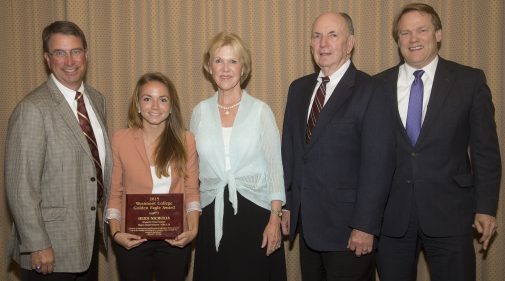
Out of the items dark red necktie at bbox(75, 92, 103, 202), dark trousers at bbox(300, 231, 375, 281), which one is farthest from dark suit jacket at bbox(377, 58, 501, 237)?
dark red necktie at bbox(75, 92, 103, 202)

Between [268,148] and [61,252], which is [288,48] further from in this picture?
[61,252]

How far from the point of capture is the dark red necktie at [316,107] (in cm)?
261

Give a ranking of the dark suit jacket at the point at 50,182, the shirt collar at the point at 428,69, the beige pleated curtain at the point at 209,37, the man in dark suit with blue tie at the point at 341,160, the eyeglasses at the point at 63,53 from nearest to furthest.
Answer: the dark suit jacket at the point at 50,182, the man in dark suit with blue tie at the point at 341,160, the eyeglasses at the point at 63,53, the shirt collar at the point at 428,69, the beige pleated curtain at the point at 209,37

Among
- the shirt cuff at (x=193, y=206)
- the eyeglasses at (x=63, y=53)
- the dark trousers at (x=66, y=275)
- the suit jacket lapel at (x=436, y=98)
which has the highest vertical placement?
the eyeglasses at (x=63, y=53)

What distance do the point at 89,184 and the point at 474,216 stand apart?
2276 mm

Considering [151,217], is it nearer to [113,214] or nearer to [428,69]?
[113,214]

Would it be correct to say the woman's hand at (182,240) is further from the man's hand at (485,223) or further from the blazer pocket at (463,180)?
the man's hand at (485,223)

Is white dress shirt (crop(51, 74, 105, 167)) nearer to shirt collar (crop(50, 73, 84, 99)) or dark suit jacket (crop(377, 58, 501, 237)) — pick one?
shirt collar (crop(50, 73, 84, 99))

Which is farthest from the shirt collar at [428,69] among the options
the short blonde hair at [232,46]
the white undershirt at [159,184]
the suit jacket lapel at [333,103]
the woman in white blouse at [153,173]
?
the white undershirt at [159,184]

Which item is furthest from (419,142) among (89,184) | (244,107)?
(89,184)

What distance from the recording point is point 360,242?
243 cm

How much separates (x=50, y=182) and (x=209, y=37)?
1.78m

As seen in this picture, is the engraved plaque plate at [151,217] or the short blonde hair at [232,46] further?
the short blonde hair at [232,46]

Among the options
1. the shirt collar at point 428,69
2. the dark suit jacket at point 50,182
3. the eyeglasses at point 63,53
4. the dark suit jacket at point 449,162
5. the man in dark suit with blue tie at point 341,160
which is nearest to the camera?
the dark suit jacket at point 50,182
